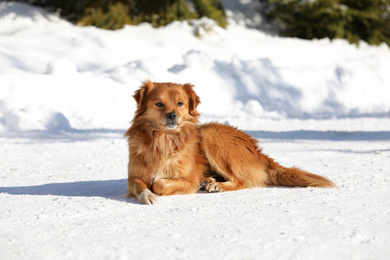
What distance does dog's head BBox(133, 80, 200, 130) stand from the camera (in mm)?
4582

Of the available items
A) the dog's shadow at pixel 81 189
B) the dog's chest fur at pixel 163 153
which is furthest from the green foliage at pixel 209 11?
A: the dog's chest fur at pixel 163 153

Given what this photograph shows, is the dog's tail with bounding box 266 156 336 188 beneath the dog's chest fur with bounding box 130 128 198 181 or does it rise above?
beneath

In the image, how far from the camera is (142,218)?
3.89 meters

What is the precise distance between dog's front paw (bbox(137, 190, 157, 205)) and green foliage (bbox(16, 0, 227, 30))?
520 inches

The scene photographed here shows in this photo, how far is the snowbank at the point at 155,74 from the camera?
1005 cm

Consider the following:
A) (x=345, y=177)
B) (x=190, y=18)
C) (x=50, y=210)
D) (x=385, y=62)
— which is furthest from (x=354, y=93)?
(x=50, y=210)

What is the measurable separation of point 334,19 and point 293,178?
54.4ft

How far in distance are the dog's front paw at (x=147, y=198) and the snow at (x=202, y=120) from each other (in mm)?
85

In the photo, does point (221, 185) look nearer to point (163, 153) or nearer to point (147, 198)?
point (163, 153)

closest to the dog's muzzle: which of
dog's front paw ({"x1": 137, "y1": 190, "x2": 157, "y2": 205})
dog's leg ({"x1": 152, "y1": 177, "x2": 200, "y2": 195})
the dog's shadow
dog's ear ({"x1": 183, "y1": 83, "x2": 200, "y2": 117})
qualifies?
dog's ear ({"x1": 183, "y1": 83, "x2": 200, "y2": 117})

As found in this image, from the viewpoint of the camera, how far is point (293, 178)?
5.01 metres

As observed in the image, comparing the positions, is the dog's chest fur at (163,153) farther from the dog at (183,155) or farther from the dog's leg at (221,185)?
the dog's leg at (221,185)

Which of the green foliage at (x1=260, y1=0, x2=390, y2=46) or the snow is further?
the green foliage at (x1=260, y1=0, x2=390, y2=46)

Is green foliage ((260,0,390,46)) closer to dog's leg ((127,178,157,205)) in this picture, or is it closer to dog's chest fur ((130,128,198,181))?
dog's chest fur ((130,128,198,181))
